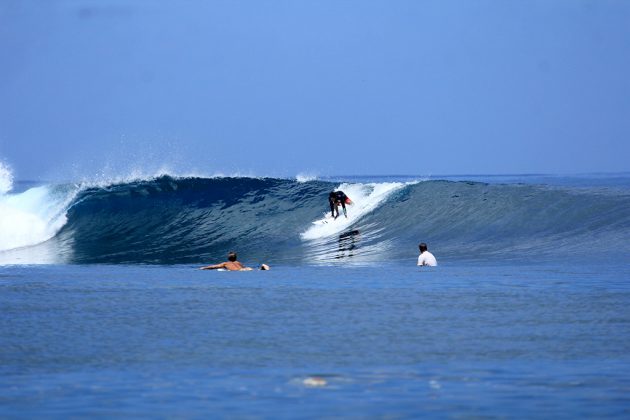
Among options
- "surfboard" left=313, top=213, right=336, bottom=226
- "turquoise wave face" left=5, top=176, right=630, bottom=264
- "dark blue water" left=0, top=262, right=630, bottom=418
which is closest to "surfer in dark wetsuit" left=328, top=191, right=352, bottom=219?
"surfboard" left=313, top=213, right=336, bottom=226

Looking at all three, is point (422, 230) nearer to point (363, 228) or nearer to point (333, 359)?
point (363, 228)

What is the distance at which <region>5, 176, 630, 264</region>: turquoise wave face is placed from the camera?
2439 centimetres

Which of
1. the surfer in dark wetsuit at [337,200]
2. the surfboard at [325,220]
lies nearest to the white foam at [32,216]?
the surfboard at [325,220]

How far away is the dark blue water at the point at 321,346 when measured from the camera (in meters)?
8.45

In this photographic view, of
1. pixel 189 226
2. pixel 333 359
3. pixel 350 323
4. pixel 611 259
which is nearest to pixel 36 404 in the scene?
pixel 333 359

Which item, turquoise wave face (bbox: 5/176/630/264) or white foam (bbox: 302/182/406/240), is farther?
white foam (bbox: 302/182/406/240)

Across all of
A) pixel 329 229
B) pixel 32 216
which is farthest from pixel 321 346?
pixel 32 216

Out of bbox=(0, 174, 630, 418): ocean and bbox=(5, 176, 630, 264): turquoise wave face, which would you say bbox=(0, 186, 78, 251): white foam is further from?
bbox=(5, 176, 630, 264): turquoise wave face

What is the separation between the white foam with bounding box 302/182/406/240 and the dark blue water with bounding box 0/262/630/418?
10910mm

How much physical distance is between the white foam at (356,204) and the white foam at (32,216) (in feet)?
27.1

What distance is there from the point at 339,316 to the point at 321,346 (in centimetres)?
219

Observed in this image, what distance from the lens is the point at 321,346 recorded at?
1118 cm

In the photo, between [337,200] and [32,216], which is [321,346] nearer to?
[337,200]

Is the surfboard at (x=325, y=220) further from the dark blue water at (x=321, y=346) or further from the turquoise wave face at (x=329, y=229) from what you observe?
the dark blue water at (x=321, y=346)
